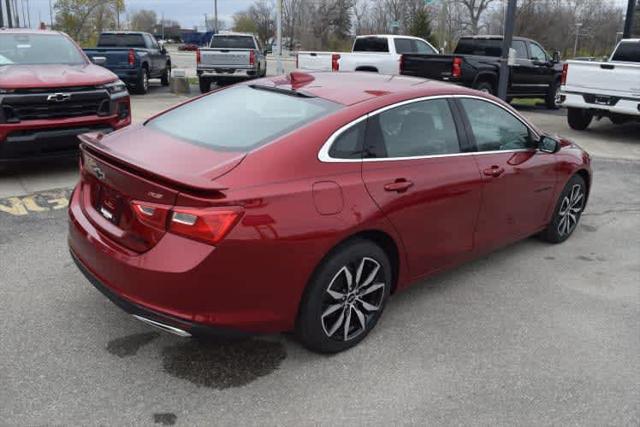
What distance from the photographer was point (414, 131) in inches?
154

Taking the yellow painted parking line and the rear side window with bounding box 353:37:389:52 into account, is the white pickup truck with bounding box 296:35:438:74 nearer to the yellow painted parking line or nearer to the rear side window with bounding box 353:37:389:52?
the rear side window with bounding box 353:37:389:52

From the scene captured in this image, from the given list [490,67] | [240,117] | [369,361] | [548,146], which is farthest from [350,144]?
[490,67]

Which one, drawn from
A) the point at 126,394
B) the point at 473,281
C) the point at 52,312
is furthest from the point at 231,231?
the point at 473,281

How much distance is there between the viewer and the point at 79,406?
9.73ft

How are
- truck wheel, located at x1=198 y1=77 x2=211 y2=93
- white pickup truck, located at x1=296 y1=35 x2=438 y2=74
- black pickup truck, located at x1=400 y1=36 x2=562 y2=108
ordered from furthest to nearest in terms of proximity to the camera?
truck wheel, located at x1=198 y1=77 x2=211 y2=93 < white pickup truck, located at x1=296 y1=35 x2=438 y2=74 < black pickup truck, located at x1=400 y1=36 x2=562 y2=108

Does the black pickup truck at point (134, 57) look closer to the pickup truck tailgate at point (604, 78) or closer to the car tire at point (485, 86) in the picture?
the car tire at point (485, 86)

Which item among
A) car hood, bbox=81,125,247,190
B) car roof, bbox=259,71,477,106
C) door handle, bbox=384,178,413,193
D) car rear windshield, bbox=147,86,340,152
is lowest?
door handle, bbox=384,178,413,193

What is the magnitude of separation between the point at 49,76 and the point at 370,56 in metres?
9.88

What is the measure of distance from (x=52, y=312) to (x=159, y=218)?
1.50 m

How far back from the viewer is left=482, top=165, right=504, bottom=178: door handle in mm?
4332

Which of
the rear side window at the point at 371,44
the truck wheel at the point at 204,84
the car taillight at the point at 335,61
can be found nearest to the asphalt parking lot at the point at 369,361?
the car taillight at the point at 335,61

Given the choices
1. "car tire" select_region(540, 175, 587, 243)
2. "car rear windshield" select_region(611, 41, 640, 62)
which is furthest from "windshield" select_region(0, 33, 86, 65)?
"car rear windshield" select_region(611, 41, 640, 62)

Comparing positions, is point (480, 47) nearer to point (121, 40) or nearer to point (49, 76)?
point (121, 40)

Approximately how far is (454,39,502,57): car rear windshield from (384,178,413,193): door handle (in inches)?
530
